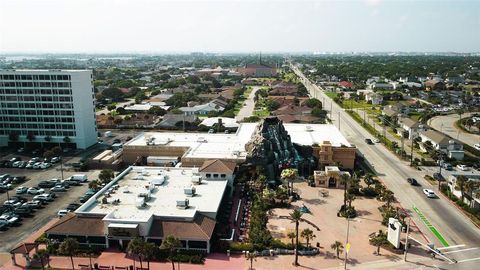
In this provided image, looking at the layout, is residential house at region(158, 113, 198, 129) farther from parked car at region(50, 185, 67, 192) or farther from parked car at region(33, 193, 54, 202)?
parked car at region(33, 193, 54, 202)

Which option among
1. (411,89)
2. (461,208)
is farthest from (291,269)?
(411,89)

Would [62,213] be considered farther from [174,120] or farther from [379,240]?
[174,120]

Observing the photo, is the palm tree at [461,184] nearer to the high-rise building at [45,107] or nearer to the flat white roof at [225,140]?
the flat white roof at [225,140]

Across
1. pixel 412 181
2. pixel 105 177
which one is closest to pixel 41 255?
pixel 105 177

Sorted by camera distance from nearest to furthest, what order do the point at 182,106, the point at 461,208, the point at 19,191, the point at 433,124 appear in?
the point at 461,208 < the point at 19,191 < the point at 433,124 < the point at 182,106

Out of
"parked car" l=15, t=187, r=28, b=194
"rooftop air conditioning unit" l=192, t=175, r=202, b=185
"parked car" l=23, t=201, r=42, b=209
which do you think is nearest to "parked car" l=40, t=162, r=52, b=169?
"parked car" l=15, t=187, r=28, b=194

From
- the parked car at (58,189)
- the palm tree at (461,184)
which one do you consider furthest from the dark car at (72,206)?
the palm tree at (461,184)

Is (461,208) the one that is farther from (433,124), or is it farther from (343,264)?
(433,124)
